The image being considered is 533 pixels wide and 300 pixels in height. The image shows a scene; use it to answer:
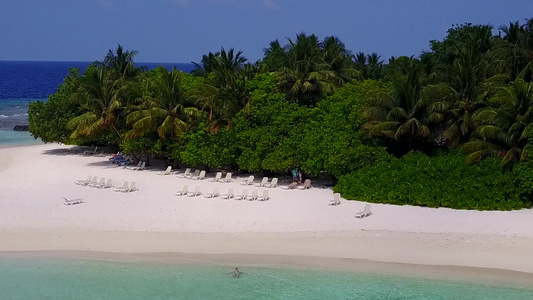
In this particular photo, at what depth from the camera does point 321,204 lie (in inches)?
922

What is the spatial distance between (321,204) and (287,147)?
4696 millimetres

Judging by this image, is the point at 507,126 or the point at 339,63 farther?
the point at 339,63

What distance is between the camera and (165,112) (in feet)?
99.1

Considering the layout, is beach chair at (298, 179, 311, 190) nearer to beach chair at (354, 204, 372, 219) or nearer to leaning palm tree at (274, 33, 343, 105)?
beach chair at (354, 204, 372, 219)

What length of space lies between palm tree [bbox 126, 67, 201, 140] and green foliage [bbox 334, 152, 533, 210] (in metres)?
9.48

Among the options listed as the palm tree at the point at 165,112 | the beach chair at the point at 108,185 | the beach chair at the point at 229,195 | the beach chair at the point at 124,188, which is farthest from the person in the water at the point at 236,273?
the palm tree at the point at 165,112

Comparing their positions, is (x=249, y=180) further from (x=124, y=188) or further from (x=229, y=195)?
(x=124, y=188)

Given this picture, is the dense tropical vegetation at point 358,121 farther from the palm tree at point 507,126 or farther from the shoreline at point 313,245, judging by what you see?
the shoreline at point 313,245

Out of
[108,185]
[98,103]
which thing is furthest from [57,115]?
[108,185]

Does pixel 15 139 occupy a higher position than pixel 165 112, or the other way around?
pixel 165 112

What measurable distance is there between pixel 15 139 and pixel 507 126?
138 ft

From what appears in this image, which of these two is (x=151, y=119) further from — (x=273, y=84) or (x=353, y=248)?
(x=353, y=248)

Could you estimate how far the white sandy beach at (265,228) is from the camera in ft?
60.6

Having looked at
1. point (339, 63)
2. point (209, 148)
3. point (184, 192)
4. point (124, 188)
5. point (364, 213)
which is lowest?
point (124, 188)
